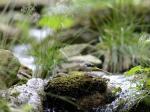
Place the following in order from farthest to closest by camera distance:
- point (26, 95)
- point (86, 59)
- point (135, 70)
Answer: point (86, 59)
point (135, 70)
point (26, 95)

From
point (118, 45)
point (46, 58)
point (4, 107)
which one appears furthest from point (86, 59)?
point (4, 107)

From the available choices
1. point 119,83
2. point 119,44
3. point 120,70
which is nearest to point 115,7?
point 119,44

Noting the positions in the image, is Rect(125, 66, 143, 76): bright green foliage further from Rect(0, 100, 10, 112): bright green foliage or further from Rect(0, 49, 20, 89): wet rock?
Rect(0, 100, 10, 112): bright green foliage

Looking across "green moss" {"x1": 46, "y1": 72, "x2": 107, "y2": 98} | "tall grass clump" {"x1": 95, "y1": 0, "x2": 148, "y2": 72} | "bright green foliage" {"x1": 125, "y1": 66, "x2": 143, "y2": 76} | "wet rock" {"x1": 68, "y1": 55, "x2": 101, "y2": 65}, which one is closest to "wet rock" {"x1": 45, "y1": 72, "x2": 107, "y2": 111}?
"green moss" {"x1": 46, "y1": 72, "x2": 107, "y2": 98}

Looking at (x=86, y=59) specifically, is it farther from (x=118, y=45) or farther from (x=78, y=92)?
(x=78, y=92)

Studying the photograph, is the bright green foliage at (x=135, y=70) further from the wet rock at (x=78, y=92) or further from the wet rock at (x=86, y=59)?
the wet rock at (x=86, y=59)
